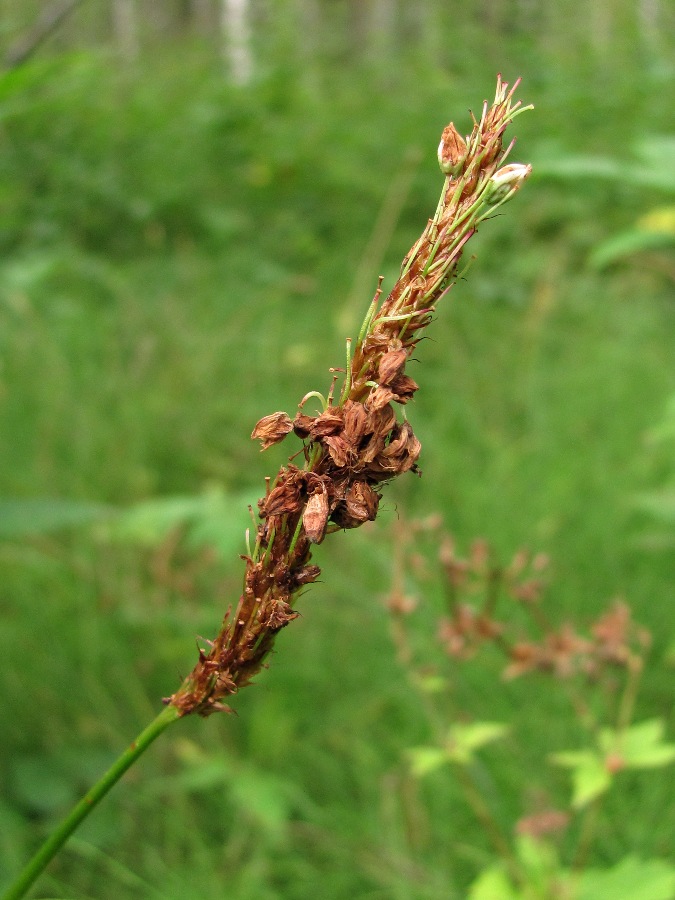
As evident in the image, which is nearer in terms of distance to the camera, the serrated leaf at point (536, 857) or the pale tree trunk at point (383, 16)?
the serrated leaf at point (536, 857)

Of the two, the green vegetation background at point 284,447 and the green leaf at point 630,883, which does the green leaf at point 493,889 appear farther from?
the green vegetation background at point 284,447

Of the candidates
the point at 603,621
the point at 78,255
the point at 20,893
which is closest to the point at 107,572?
the point at 603,621

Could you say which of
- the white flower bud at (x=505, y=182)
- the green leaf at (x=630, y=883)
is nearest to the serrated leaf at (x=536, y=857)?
the green leaf at (x=630, y=883)

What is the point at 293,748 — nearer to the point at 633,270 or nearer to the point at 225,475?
the point at 225,475

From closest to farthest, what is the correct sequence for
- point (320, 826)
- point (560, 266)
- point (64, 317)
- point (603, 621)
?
point (603, 621)
point (320, 826)
point (64, 317)
point (560, 266)

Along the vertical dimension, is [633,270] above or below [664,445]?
above

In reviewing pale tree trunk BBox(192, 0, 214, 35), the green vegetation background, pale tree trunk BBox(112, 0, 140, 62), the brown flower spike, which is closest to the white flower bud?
the brown flower spike
